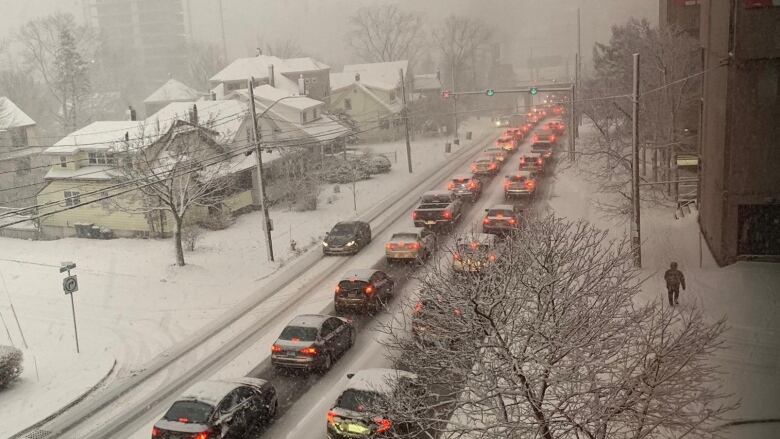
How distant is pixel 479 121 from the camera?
96750 mm

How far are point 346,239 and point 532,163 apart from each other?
67.6 ft

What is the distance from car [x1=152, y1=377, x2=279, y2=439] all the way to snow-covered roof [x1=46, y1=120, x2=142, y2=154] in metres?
27.9

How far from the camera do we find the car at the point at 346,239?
102 feet

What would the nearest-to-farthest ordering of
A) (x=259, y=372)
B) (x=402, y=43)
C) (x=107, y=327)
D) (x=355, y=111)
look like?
(x=259, y=372) → (x=107, y=327) → (x=355, y=111) → (x=402, y=43)

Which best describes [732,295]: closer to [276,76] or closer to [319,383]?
[319,383]

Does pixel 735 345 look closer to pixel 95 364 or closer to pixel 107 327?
pixel 95 364

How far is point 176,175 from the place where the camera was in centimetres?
2916

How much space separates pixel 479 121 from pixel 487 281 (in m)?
86.7

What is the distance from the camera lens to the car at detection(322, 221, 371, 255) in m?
31.0

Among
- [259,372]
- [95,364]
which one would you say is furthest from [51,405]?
[259,372]

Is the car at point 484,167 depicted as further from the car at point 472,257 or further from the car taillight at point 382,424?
the car taillight at point 382,424

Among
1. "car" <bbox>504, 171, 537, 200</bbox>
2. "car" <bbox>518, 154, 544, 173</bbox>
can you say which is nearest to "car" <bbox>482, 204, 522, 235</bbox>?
"car" <bbox>504, 171, 537, 200</bbox>

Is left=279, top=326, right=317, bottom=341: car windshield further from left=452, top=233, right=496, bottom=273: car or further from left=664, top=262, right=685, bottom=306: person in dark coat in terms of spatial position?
left=664, top=262, right=685, bottom=306: person in dark coat

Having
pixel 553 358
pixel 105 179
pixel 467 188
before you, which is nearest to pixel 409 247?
pixel 467 188
